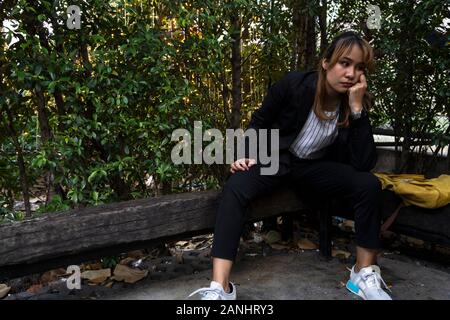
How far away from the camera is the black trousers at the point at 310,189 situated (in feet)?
8.61

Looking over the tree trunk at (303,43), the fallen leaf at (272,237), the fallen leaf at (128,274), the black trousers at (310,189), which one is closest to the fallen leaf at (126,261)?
the fallen leaf at (128,274)

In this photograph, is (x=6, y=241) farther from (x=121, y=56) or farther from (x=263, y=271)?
(x=263, y=271)

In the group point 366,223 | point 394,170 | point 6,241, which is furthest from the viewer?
point 394,170

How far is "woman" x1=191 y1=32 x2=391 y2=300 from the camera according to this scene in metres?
2.67

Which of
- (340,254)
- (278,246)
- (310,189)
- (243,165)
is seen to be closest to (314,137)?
(310,189)

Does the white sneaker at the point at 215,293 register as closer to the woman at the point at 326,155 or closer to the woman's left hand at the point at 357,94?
the woman at the point at 326,155

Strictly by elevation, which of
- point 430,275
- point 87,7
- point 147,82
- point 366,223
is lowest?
point 430,275

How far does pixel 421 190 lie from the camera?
3029 mm

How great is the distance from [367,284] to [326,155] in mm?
827

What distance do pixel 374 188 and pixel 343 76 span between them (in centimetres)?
66

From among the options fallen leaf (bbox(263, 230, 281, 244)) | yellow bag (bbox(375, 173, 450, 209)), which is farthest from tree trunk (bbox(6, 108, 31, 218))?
yellow bag (bbox(375, 173, 450, 209))
